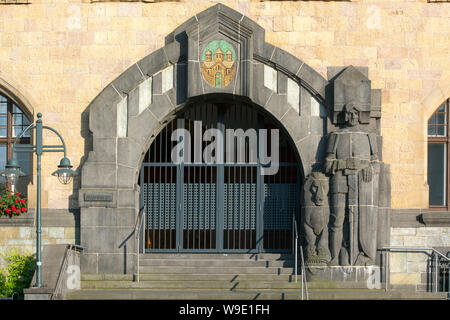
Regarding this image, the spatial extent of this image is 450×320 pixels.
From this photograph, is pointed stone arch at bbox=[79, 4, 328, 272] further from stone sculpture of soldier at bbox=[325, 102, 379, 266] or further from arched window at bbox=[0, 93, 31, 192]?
arched window at bbox=[0, 93, 31, 192]

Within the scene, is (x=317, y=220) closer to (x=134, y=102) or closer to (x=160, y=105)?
(x=160, y=105)

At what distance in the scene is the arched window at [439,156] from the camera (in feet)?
71.0

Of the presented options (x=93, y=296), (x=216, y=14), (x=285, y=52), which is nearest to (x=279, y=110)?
(x=285, y=52)

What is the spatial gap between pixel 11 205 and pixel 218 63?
5.62 metres

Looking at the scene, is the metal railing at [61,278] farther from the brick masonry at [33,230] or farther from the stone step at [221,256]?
the stone step at [221,256]

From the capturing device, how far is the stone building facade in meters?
20.7

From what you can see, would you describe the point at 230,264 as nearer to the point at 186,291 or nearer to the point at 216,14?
the point at 186,291

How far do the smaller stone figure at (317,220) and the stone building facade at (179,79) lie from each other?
587mm

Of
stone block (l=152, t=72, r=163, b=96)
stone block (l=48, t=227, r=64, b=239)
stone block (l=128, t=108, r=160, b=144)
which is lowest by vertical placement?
stone block (l=48, t=227, r=64, b=239)

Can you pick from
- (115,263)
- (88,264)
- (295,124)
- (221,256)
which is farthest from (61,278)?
(295,124)

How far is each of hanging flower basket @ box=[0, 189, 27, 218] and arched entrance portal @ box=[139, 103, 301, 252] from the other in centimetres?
274

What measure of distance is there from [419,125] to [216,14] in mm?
5187

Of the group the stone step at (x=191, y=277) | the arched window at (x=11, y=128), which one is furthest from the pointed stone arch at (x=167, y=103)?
the arched window at (x=11, y=128)

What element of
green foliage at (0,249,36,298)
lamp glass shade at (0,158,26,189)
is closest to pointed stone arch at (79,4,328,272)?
green foliage at (0,249,36,298)
